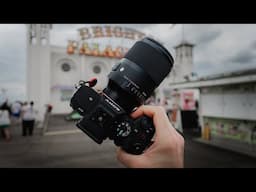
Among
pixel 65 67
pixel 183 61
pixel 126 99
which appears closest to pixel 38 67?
pixel 65 67

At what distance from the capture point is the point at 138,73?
0.87 meters

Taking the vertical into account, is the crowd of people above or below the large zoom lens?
below

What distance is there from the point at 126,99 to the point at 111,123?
133mm

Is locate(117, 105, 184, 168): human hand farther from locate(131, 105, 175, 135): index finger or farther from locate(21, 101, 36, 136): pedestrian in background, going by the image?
locate(21, 101, 36, 136): pedestrian in background

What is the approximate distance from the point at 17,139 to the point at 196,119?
7.49 meters

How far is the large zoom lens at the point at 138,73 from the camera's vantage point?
86 centimetres

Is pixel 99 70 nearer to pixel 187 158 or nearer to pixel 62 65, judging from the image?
pixel 62 65

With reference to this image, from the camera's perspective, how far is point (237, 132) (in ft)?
20.4


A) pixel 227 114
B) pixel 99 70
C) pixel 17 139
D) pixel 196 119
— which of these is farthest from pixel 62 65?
pixel 227 114

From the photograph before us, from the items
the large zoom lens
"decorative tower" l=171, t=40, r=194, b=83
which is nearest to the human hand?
the large zoom lens

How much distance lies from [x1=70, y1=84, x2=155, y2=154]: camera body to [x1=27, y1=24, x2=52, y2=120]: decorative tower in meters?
12.8

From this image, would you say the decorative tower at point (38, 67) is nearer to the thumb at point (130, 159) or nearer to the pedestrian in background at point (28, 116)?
the pedestrian in background at point (28, 116)

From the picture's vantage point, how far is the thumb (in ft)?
2.52

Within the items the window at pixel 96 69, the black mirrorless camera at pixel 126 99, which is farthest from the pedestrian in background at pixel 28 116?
the window at pixel 96 69
